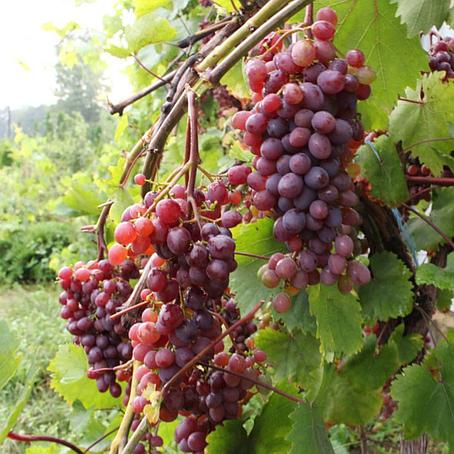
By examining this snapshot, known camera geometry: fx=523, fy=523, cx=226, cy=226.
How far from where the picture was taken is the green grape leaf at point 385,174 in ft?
2.57

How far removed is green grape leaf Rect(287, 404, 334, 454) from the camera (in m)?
0.65

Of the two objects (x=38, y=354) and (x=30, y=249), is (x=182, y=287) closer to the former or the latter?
(x=38, y=354)

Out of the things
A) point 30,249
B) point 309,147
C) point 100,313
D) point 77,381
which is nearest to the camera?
point 309,147

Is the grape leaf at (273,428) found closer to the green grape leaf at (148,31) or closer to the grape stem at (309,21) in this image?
the grape stem at (309,21)

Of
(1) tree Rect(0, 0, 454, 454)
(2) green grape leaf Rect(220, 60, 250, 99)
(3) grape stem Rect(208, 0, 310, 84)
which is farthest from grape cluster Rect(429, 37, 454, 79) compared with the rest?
(3) grape stem Rect(208, 0, 310, 84)

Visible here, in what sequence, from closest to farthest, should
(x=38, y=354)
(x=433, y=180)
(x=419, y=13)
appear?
(x=419, y=13) → (x=433, y=180) → (x=38, y=354)

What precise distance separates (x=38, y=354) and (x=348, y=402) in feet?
7.32

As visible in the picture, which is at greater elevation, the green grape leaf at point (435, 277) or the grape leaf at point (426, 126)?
the grape leaf at point (426, 126)

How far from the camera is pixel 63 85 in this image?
806 inches

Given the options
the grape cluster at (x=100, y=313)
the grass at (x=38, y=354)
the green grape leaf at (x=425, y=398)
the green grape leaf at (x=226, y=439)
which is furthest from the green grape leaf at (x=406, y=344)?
the grass at (x=38, y=354)

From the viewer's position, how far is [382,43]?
648mm

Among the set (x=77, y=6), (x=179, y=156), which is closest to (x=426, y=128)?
(x=179, y=156)

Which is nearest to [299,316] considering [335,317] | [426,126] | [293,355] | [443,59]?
[335,317]

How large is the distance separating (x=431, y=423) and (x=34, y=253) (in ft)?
21.5
